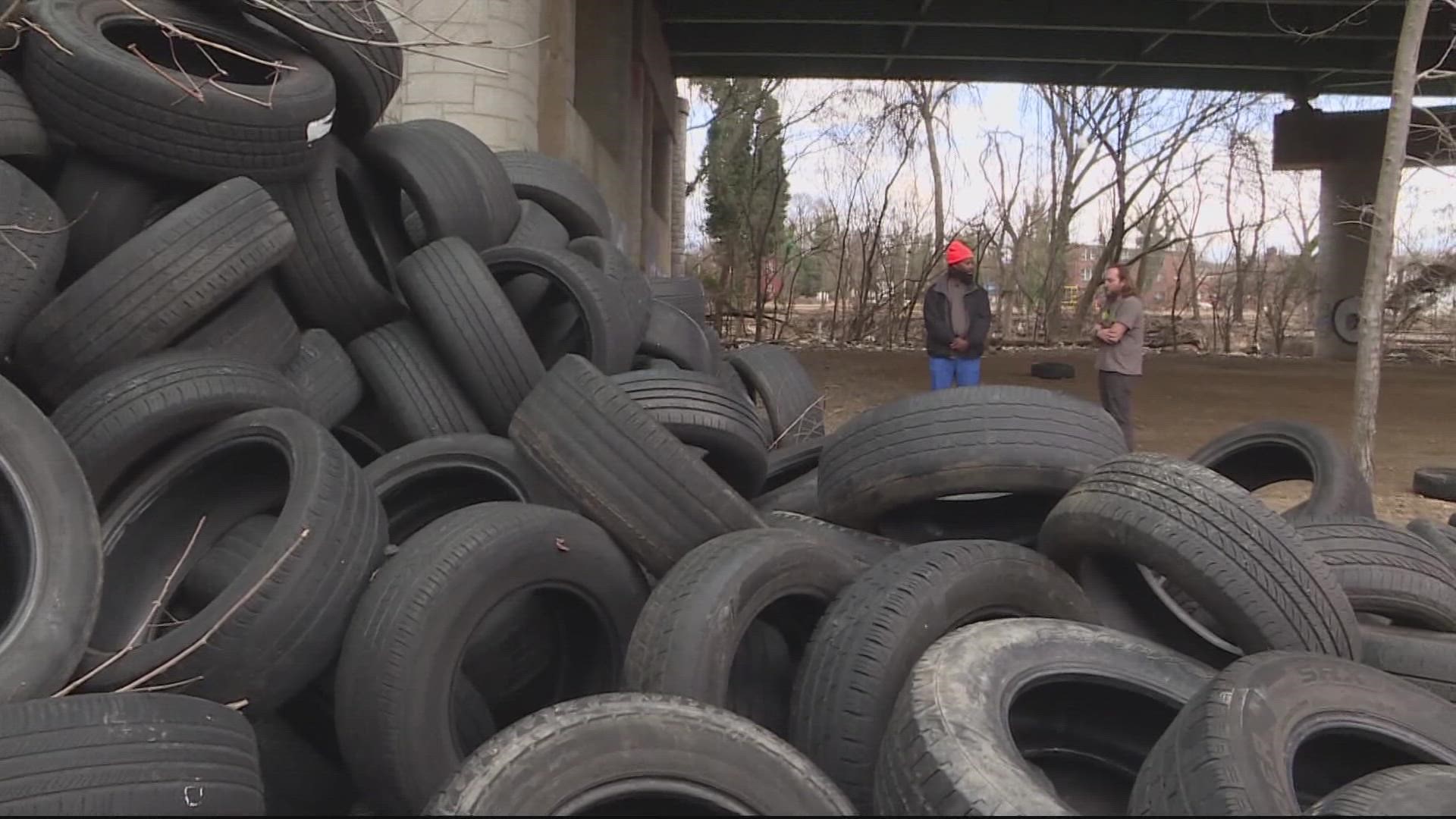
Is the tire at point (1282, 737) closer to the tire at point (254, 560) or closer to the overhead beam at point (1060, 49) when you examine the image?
the tire at point (254, 560)

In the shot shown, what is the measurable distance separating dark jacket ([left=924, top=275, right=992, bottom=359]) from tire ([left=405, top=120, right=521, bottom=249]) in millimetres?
3534

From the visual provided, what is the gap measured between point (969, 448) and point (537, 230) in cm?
354

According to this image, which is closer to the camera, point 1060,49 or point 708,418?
point 708,418

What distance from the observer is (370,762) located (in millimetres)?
2791

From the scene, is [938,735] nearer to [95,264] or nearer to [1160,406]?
[95,264]

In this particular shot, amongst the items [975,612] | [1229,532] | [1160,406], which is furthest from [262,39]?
[1160,406]

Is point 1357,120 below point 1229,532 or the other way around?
the other way around

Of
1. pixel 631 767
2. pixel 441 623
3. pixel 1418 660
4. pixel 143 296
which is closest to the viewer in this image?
pixel 631 767

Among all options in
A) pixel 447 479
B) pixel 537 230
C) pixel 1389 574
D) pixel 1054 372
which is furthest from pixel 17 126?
pixel 1054 372

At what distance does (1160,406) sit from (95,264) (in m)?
12.2

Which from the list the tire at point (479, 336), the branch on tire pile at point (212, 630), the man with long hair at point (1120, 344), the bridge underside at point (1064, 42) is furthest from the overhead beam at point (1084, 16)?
the branch on tire pile at point (212, 630)

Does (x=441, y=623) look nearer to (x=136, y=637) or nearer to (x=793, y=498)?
(x=136, y=637)

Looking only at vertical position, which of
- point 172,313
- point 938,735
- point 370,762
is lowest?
point 370,762

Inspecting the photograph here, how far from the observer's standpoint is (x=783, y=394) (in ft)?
20.3
